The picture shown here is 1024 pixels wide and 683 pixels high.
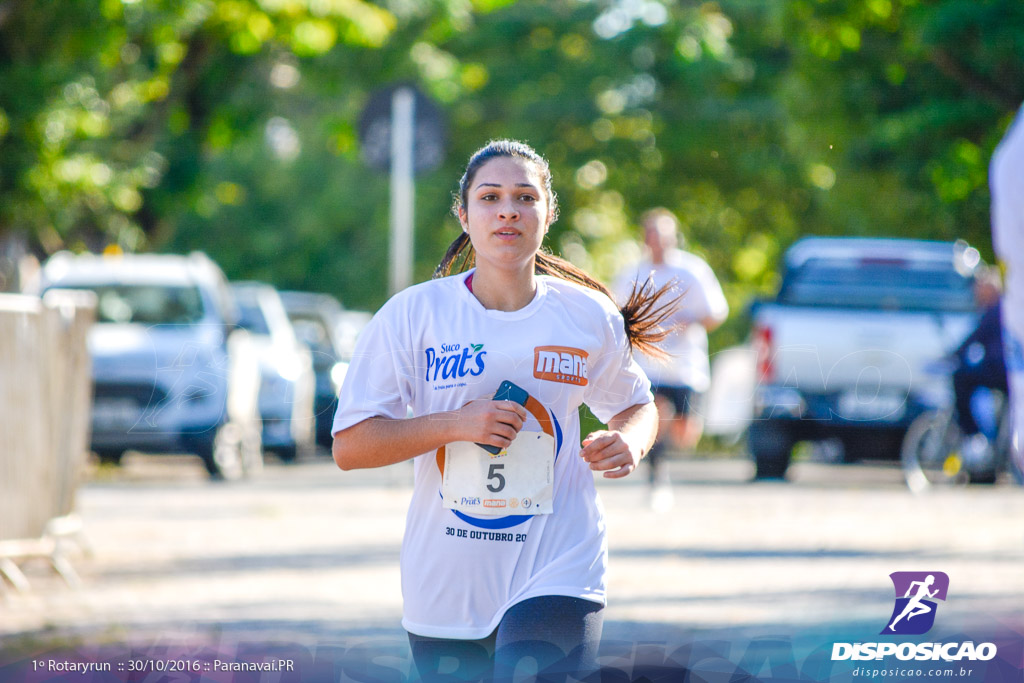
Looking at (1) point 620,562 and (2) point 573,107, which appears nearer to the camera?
(1) point 620,562

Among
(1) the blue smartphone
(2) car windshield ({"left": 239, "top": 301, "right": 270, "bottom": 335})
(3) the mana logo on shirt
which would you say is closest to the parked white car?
(2) car windshield ({"left": 239, "top": 301, "right": 270, "bottom": 335})

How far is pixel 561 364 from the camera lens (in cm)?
349

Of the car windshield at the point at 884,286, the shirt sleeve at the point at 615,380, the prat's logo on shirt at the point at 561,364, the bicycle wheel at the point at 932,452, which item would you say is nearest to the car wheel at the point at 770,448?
the bicycle wheel at the point at 932,452

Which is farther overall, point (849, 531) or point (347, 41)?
point (347, 41)

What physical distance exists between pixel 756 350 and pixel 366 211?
26.3 m

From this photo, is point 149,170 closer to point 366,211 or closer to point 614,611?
point 614,611

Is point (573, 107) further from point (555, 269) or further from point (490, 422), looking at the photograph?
point (490, 422)

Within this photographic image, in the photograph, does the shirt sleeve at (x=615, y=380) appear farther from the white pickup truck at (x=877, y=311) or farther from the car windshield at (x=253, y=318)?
the car windshield at (x=253, y=318)

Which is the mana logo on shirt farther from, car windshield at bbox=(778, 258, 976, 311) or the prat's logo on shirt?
car windshield at bbox=(778, 258, 976, 311)

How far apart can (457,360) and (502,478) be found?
0.26 m

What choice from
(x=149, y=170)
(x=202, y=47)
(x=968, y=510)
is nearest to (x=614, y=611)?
(x=968, y=510)

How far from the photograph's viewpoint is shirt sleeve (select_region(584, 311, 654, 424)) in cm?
365

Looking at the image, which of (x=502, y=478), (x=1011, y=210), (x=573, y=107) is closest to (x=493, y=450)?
(x=502, y=478)

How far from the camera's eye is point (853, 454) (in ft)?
48.2
